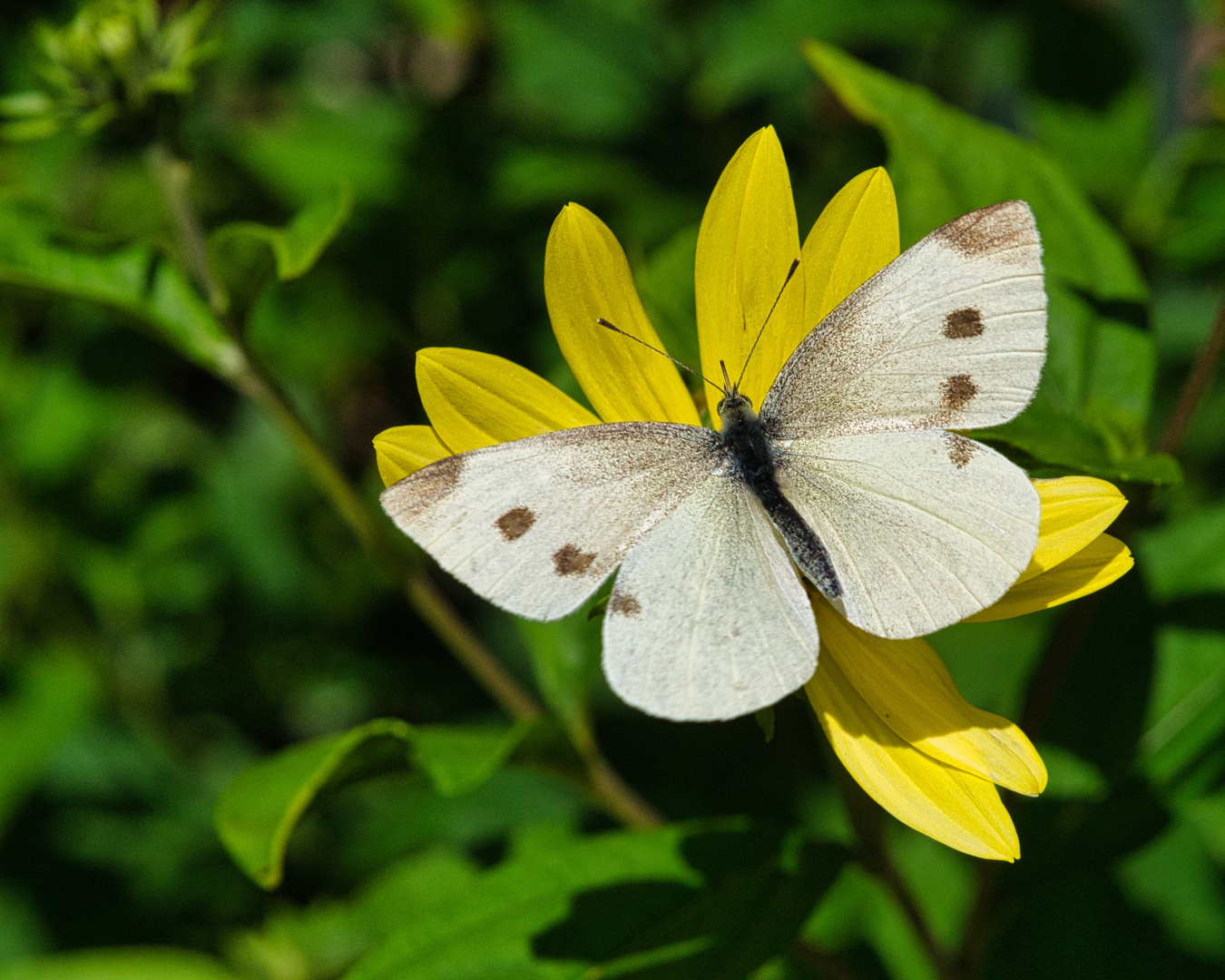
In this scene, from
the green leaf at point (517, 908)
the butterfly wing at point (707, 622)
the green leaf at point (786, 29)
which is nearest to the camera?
the butterfly wing at point (707, 622)

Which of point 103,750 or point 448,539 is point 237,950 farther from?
point 448,539

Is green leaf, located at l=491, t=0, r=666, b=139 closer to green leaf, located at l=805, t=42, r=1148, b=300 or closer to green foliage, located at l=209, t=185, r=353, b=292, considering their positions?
green leaf, located at l=805, t=42, r=1148, b=300

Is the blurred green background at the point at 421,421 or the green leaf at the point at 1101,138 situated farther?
the green leaf at the point at 1101,138

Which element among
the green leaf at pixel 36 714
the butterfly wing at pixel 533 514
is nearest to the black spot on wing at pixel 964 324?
the butterfly wing at pixel 533 514

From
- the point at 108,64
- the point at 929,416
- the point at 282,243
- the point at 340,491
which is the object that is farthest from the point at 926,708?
the point at 108,64

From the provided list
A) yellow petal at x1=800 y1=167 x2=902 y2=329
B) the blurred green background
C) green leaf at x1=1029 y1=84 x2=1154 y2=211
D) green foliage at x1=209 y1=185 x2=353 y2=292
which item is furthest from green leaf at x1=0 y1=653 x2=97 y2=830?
green leaf at x1=1029 y1=84 x2=1154 y2=211

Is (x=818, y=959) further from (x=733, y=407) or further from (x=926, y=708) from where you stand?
(x=733, y=407)

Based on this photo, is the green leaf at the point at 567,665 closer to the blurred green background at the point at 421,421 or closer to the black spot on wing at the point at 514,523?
the blurred green background at the point at 421,421
